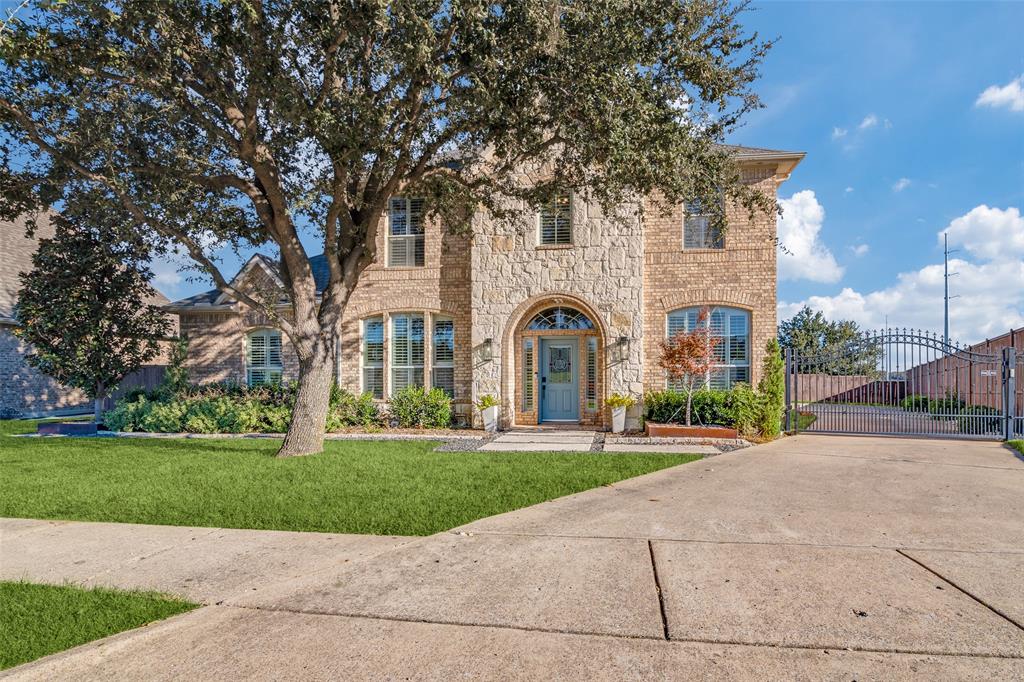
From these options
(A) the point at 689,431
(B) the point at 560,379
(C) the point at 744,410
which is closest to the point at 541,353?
(B) the point at 560,379

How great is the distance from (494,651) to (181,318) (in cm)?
1588

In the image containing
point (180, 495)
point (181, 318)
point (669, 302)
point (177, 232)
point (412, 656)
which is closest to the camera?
point (412, 656)

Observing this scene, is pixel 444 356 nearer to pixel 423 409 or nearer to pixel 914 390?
pixel 423 409

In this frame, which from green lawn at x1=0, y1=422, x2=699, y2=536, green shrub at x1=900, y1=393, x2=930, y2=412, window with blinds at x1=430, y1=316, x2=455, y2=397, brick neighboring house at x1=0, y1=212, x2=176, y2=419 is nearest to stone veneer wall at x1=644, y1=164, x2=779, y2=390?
green shrub at x1=900, y1=393, x2=930, y2=412

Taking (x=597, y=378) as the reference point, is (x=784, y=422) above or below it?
below

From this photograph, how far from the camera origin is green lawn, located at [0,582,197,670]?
3.08 metres

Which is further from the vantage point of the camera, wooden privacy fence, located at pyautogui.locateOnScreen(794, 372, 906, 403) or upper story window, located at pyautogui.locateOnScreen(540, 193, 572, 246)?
upper story window, located at pyautogui.locateOnScreen(540, 193, 572, 246)

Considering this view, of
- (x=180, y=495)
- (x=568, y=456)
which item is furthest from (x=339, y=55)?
(x=568, y=456)

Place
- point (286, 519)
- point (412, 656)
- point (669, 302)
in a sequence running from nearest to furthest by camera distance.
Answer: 1. point (412, 656)
2. point (286, 519)
3. point (669, 302)

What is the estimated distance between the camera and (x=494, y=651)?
2.95 metres

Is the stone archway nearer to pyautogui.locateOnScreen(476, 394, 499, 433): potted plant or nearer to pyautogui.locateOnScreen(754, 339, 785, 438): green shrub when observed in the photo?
pyautogui.locateOnScreen(476, 394, 499, 433): potted plant

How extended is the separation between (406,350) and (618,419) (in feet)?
18.3

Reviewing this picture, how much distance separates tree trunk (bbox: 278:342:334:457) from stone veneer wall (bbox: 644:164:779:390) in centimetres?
737

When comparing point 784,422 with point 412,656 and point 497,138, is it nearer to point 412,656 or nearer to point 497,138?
Result: point 497,138
